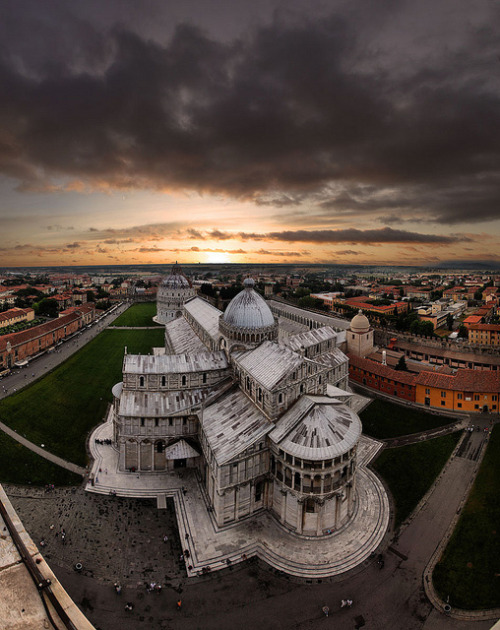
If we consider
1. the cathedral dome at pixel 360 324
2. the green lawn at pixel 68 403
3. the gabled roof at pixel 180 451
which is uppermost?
Answer: the cathedral dome at pixel 360 324

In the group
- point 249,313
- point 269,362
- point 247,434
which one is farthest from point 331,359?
point 247,434

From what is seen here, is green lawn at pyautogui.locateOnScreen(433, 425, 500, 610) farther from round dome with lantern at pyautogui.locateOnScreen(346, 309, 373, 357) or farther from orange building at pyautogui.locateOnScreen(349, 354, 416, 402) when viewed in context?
round dome with lantern at pyautogui.locateOnScreen(346, 309, 373, 357)

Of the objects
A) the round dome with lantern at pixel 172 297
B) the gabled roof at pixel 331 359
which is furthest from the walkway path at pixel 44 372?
the gabled roof at pixel 331 359

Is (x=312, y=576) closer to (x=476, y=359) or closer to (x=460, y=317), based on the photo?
(x=476, y=359)

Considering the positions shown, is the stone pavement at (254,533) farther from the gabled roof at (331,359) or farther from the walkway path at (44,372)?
the gabled roof at (331,359)

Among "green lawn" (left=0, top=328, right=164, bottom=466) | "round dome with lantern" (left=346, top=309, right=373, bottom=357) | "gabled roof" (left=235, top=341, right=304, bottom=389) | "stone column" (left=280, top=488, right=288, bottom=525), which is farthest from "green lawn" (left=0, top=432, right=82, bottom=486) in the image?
"round dome with lantern" (left=346, top=309, right=373, bottom=357)

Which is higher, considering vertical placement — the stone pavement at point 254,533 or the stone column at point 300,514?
the stone column at point 300,514
